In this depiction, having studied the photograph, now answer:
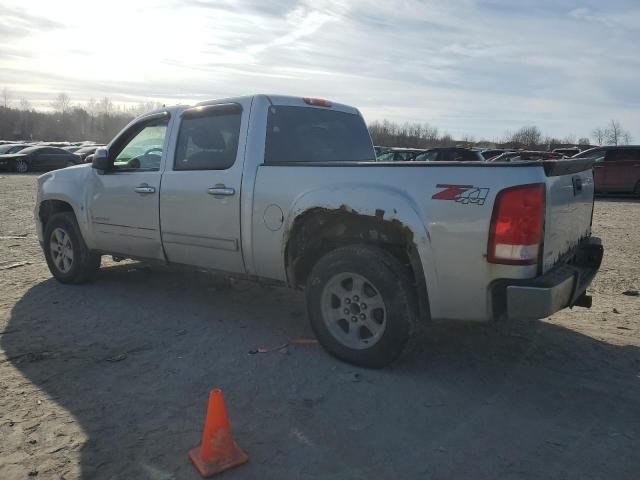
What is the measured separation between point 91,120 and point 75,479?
436 feet

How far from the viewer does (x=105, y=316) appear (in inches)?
203

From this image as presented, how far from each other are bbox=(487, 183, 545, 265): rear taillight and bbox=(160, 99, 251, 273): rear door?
6.99 feet

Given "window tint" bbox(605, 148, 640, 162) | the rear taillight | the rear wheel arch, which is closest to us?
the rear taillight

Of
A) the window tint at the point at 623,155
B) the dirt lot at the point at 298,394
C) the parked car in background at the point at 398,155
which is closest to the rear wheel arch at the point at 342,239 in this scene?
the dirt lot at the point at 298,394

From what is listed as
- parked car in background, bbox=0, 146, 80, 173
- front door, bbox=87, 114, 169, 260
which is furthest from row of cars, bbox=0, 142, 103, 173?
front door, bbox=87, 114, 169, 260

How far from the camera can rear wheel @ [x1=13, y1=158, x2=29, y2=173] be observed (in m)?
29.1

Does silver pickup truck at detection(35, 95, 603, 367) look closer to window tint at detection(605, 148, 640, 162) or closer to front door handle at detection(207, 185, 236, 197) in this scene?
front door handle at detection(207, 185, 236, 197)

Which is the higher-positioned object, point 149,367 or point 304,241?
point 304,241

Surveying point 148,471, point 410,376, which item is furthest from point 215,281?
point 148,471

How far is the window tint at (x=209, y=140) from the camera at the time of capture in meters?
4.72

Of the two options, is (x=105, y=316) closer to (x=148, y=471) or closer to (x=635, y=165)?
(x=148, y=471)

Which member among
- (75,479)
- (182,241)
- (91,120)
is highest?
(91,120)

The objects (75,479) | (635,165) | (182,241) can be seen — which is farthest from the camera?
(635,165)

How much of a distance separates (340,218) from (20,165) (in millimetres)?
30333
